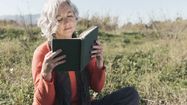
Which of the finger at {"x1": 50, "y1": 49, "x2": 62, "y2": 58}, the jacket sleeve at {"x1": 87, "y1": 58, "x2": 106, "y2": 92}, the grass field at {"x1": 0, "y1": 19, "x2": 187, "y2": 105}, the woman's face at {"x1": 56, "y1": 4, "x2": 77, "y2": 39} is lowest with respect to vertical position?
the grass field at {"x1": 0, "y1": 19, "x2": 187, "y2": 105}

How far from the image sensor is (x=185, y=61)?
791 centimetres

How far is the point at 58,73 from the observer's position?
13.6 ft

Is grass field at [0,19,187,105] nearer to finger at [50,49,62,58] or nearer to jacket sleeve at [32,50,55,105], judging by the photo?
jacket sleeve at [32,50,55,105]

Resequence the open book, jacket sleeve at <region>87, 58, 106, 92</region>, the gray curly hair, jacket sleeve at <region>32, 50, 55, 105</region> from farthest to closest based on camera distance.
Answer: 1. jacket sleeve at <region>87, 58, 106, 92</region>
2. the gray curly hair
3. jacket sleeve at <region>32, 50, 55, 105</region>
4. the open book

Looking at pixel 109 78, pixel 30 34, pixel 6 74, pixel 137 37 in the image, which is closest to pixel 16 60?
pixel 6 74

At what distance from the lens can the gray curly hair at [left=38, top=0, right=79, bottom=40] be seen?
13.4ft

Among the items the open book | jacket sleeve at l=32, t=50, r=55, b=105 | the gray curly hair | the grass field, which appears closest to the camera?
the open book

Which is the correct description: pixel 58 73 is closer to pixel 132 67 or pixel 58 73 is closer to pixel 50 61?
pixel 50 61

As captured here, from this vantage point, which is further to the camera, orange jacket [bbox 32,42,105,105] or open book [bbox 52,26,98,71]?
orange jacket [bbox 32,42,105,105]

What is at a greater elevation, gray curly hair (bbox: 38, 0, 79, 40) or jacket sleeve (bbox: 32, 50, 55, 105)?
gray curly hair (bbox: 38, 0, 79, 40)

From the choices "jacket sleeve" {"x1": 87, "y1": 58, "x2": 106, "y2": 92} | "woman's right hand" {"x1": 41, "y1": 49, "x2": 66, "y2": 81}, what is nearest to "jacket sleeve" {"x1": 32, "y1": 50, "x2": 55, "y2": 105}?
"woman's right hand" {"x1": 41, "y1": 49, "x2": 66, "y2": 81}

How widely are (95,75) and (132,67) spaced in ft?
10.5

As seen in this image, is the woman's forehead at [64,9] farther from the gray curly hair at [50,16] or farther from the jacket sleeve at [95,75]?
the jacket sleeve at [95,75]

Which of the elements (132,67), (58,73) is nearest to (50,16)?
(58,73)
